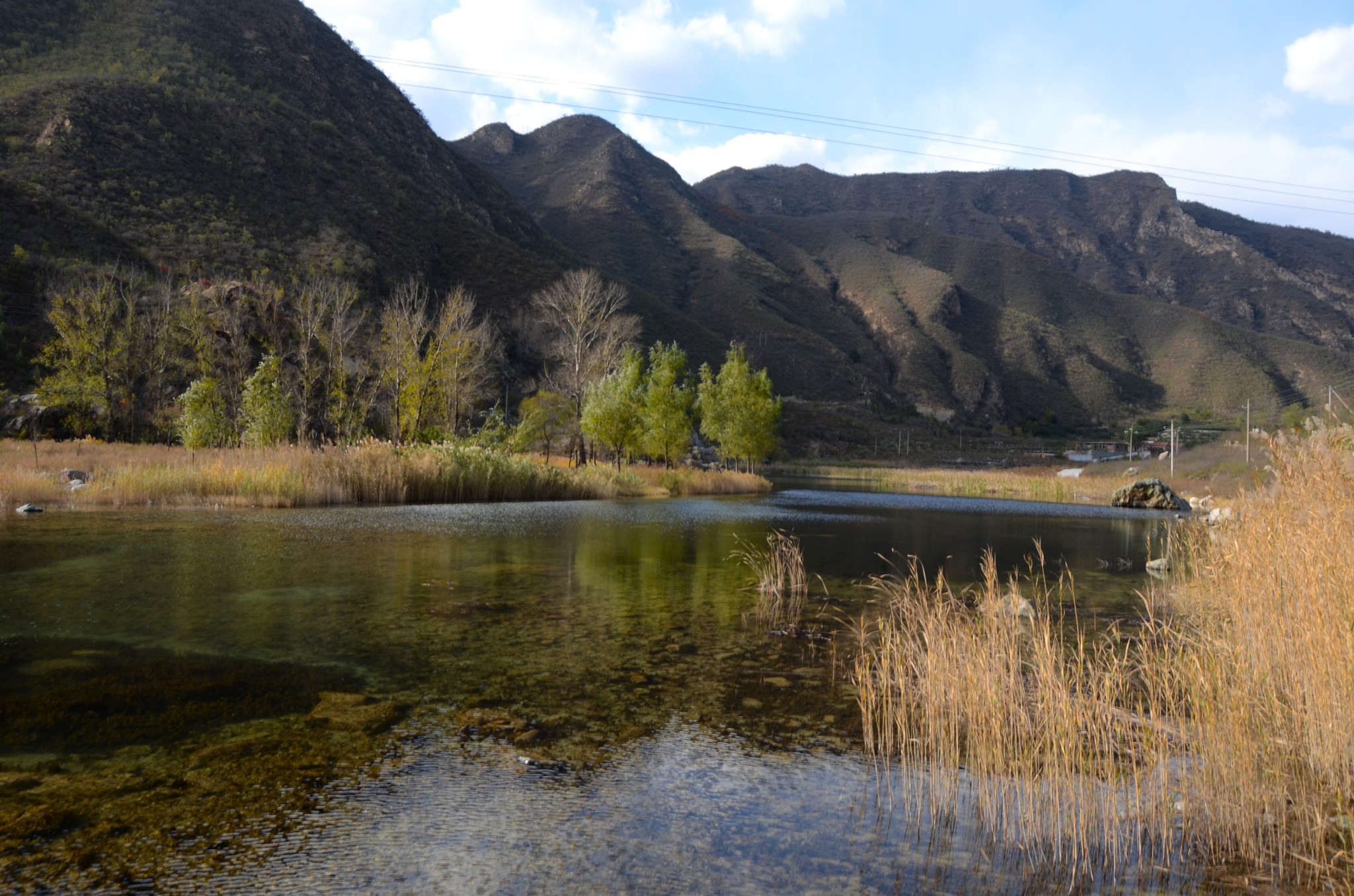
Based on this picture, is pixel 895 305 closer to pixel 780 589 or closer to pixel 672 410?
pixel 672 410

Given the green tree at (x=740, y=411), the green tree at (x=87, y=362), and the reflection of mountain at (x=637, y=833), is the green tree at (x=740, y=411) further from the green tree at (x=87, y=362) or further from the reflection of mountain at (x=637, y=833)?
the reflection of mountain at (x=637, y=833)

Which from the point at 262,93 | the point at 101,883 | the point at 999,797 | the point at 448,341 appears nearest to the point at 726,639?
the point at 999,797

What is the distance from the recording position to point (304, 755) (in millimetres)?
5012

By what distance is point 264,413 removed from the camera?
26656mm

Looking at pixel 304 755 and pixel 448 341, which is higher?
pixel 448 341

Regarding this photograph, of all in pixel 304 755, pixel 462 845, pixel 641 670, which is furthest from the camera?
pixel 641 670

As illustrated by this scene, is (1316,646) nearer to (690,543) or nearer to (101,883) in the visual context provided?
(101,883)

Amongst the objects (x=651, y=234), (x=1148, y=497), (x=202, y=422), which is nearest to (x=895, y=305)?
(x=651, y=234)

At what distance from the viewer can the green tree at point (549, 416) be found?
44.2 m

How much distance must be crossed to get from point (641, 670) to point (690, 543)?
34.8ft

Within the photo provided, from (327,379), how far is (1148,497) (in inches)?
1477

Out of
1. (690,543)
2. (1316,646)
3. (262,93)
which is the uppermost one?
(262,93)

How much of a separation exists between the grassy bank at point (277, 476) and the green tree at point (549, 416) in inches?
509

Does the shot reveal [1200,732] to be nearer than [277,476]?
Yes
